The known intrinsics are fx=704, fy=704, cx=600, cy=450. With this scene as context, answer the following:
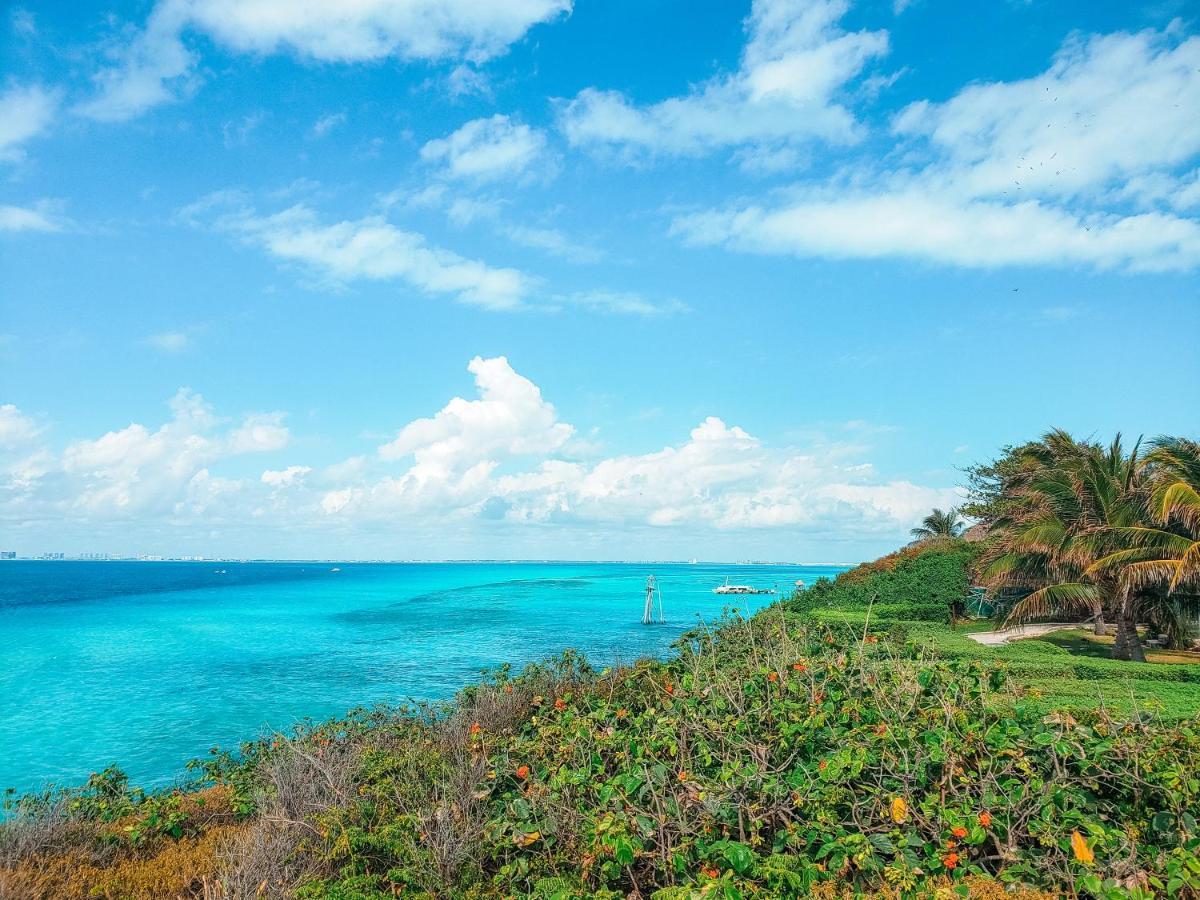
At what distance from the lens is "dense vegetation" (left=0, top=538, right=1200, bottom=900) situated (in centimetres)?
391

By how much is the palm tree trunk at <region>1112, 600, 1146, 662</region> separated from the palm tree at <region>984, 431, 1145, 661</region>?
0.02 meters

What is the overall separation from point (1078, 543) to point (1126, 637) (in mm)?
1878

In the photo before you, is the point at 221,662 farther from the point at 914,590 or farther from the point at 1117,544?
the point at 1117,544

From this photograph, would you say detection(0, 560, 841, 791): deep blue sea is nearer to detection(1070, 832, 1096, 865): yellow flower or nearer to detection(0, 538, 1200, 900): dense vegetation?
detection(0, 538, 1200, 900): dense vegetation

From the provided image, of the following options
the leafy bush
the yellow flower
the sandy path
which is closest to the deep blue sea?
the leafy bush

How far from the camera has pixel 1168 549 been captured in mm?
12555

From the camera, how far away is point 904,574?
24328 millimetres

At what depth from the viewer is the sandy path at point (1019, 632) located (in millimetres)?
17108

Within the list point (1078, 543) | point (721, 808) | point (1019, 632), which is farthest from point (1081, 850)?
point (1019, 632)

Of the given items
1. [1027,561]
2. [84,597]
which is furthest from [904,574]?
[84,597]

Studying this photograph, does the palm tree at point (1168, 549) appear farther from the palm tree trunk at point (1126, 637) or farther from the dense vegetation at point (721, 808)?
the dense vegetation at point (721, 808)

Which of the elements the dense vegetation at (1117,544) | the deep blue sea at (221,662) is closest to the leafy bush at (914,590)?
the deep blue sea at (221,662)

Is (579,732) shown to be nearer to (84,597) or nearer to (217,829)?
(217,829)

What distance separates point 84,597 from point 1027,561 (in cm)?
8269
